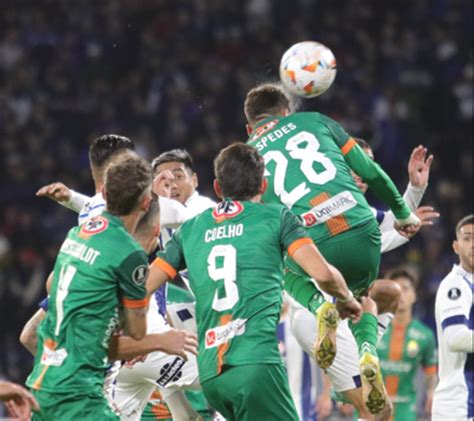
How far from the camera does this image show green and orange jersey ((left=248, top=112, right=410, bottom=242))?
7.49m

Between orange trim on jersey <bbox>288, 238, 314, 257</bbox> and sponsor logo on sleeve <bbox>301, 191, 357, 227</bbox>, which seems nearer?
orange trim on jersey <bbox>288, 238, 314, 257</bbox>

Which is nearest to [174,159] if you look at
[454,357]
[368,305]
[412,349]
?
[368,305]

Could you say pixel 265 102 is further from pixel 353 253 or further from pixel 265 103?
pixel 353 253

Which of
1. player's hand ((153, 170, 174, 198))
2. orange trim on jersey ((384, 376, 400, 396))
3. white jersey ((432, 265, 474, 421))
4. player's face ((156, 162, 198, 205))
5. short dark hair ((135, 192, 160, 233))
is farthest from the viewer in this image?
orange trim on jersey ((384, 376, 400, 396))

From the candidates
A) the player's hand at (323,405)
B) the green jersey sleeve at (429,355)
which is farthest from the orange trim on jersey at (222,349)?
the green jersey sleeve at (429,355)

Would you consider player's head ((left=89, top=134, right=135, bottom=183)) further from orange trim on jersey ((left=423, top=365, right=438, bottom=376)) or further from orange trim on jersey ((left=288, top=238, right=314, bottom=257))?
orange trim on jersey ((left=423, top=365, right=438, bottom=376))

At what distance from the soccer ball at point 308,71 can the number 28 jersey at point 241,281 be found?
1909mm

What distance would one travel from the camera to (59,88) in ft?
62.6

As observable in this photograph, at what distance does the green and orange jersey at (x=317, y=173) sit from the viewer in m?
7.49

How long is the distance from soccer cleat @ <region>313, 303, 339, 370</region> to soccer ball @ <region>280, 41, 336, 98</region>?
184 centimetres

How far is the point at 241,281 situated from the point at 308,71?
232cm

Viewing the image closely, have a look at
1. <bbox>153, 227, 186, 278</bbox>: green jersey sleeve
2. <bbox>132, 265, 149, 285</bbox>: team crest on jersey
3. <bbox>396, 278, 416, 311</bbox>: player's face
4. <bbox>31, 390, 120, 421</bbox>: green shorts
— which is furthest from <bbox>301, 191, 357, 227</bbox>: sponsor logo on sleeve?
<bbox>396, 278, 416, 311</bbox>: player's face

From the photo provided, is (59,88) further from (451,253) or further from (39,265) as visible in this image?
(451,253)

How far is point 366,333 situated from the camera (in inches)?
310
